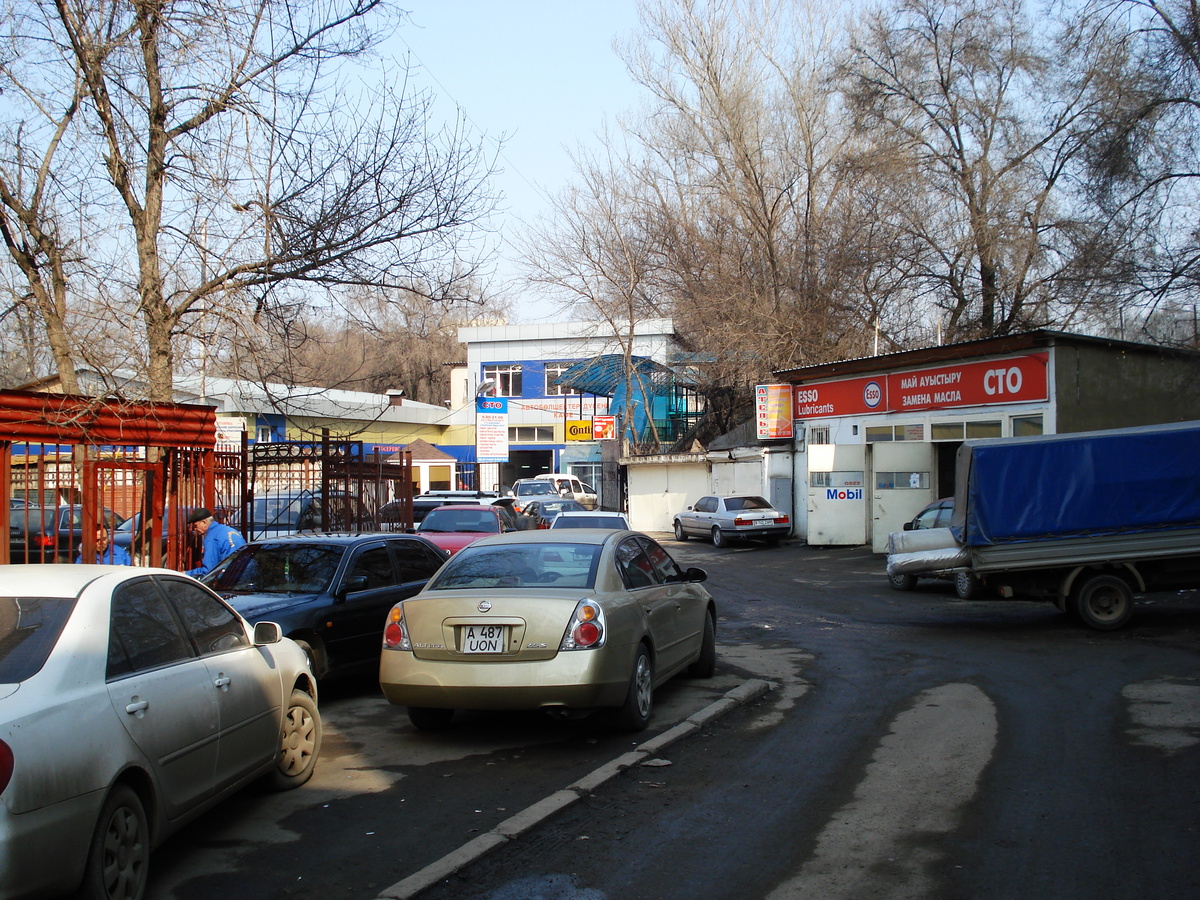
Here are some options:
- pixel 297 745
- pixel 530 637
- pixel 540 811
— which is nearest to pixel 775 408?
pixel 530 637

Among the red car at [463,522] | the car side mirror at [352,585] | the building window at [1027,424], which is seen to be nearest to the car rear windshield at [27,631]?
the car side mirror at [352,585]

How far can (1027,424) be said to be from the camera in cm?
2217

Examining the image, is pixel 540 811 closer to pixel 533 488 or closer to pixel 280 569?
pixel 280 569

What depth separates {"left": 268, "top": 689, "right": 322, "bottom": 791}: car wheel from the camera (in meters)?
6.16

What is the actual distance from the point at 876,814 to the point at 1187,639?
27.4 feet

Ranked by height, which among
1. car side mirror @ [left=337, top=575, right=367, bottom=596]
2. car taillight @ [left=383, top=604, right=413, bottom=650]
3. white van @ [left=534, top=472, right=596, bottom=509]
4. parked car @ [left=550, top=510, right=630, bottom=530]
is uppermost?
white van @ [left=534, top=472, right=596, bottom=509]

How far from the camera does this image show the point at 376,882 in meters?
4.70

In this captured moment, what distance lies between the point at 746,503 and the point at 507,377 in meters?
31.4

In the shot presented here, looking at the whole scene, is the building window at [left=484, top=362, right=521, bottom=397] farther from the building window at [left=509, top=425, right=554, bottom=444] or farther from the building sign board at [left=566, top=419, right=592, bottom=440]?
the building sign board at [left=566, top=419, right=592, bottom=440]

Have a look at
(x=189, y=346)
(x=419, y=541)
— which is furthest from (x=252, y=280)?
(x=419, y=541)

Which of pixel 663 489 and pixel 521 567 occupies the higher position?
pixel 663 489

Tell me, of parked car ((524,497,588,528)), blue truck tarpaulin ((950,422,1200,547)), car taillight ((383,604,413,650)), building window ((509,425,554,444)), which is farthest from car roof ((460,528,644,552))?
building window ((509,425,554,444))

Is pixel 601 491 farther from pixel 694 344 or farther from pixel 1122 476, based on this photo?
pixel 1122 476

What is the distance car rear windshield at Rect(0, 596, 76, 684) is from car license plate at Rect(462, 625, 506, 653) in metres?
3.01
